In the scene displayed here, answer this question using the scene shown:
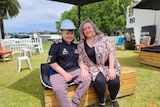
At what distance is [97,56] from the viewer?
2.14 m

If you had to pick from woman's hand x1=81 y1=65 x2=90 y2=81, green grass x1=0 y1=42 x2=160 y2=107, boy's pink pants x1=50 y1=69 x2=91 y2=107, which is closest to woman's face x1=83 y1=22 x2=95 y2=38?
woman's hand x1=81 y1=65 x2=90 y2=81

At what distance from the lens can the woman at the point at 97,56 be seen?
2.05 metres

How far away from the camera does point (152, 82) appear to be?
3.11 m

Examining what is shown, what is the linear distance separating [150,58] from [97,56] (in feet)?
10.1

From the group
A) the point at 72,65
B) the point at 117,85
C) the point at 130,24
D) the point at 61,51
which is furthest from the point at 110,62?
the point at 130,24

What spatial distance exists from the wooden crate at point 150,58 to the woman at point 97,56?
270 cm

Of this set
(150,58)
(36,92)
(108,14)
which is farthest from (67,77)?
(108,14)

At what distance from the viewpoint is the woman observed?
205cm

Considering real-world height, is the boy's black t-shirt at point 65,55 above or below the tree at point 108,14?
below

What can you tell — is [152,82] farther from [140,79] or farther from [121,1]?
[121,1]

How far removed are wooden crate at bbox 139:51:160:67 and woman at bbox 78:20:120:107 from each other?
2702 mm

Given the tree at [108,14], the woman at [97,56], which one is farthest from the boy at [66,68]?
the tree at [108,14]

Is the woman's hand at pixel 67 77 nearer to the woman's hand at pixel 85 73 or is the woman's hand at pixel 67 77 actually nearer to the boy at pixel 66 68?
the boy at pixel 66 68

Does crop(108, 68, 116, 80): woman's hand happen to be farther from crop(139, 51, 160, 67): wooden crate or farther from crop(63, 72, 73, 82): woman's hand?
crop(139, 51, 160, 67): wooden crate
